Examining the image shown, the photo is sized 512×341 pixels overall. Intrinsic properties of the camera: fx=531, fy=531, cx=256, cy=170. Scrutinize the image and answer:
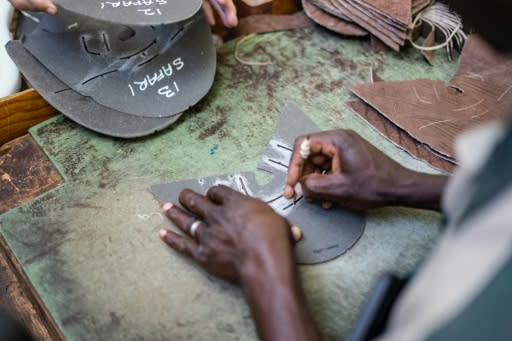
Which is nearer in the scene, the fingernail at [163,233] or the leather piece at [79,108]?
the fingernail at [163,233]

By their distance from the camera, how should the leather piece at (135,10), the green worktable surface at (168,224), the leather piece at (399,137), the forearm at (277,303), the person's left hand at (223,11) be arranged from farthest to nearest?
the person's left hand at (223,11) → the leather piece at (399,137) → the leather piece at (135,10) → the green worktable surface at (168,224) → the forearm at (277,303)

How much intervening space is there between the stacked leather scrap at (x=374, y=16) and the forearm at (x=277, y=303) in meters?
0.99

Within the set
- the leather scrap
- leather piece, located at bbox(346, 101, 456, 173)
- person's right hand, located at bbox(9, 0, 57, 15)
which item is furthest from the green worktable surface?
person's right hand, located at bbox(9, 0, 57, 15)

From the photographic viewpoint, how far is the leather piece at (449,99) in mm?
1474

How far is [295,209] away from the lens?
129cm

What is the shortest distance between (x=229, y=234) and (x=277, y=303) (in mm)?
184

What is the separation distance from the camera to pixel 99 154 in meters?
1.42

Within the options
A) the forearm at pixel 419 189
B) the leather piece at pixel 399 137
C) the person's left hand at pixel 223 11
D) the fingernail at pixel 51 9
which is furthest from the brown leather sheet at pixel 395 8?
the fingernail at pixel 51 9

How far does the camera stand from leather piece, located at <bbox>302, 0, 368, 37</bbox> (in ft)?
5.77

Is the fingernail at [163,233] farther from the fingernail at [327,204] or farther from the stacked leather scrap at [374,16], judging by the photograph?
the stacked leather scrap at [374,16]

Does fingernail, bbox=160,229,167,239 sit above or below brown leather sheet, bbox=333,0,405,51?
below

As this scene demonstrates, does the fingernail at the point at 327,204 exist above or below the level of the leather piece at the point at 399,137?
above

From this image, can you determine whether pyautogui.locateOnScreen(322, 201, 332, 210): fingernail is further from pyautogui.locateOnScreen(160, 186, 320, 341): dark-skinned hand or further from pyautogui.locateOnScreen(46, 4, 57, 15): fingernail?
pyautogui.locateOnScreen(46, 4, 57, 15): fingernail

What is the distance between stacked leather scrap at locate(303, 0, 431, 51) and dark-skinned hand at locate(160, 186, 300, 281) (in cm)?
85
